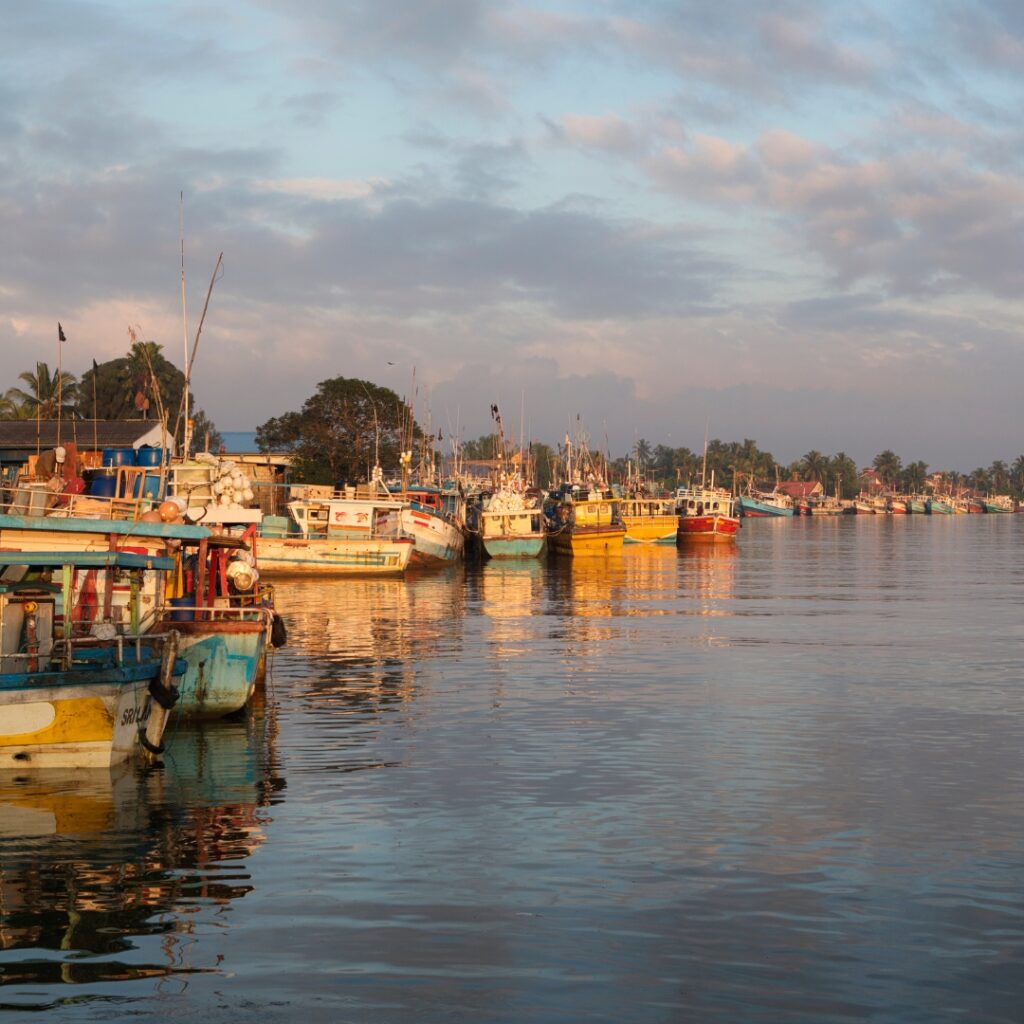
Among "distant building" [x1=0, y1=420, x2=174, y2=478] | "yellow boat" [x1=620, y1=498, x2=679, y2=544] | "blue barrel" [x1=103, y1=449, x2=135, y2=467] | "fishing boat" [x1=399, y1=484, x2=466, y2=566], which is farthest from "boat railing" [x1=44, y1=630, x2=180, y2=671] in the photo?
"yellow boat" [x1=620, y1=498, x2=679, y2=544]

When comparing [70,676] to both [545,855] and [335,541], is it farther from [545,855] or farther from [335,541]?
[335,541]

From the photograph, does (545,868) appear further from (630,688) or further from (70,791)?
(630,688)

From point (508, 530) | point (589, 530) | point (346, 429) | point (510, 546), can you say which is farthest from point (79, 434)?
point (346, 429)

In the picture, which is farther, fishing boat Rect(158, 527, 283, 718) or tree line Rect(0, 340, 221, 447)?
tree line Rect(0, 340, 221, 447)

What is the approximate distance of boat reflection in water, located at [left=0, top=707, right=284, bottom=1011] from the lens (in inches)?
450

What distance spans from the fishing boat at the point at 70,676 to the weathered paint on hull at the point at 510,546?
194 feet

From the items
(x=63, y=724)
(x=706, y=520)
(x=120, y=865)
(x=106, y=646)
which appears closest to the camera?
Answer: (x=120, y=865)

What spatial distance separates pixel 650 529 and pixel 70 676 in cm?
8722

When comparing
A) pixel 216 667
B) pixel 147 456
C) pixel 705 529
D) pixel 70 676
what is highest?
pixel 147 456

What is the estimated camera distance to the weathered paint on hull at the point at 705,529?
107 metres

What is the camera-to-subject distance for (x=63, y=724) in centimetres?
1780

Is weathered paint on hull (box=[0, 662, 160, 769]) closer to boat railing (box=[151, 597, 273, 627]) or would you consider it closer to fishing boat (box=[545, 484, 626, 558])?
boat railing (box=[151, 597, 273, 627])

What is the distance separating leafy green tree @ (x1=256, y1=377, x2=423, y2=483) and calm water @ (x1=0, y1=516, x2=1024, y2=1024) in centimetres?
7589

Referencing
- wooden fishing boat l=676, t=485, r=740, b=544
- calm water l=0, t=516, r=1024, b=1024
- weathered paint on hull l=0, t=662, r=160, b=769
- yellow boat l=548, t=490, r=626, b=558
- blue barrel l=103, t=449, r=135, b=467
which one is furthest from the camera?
wooden fishing boat l=676, t=485, r=740, b=544
